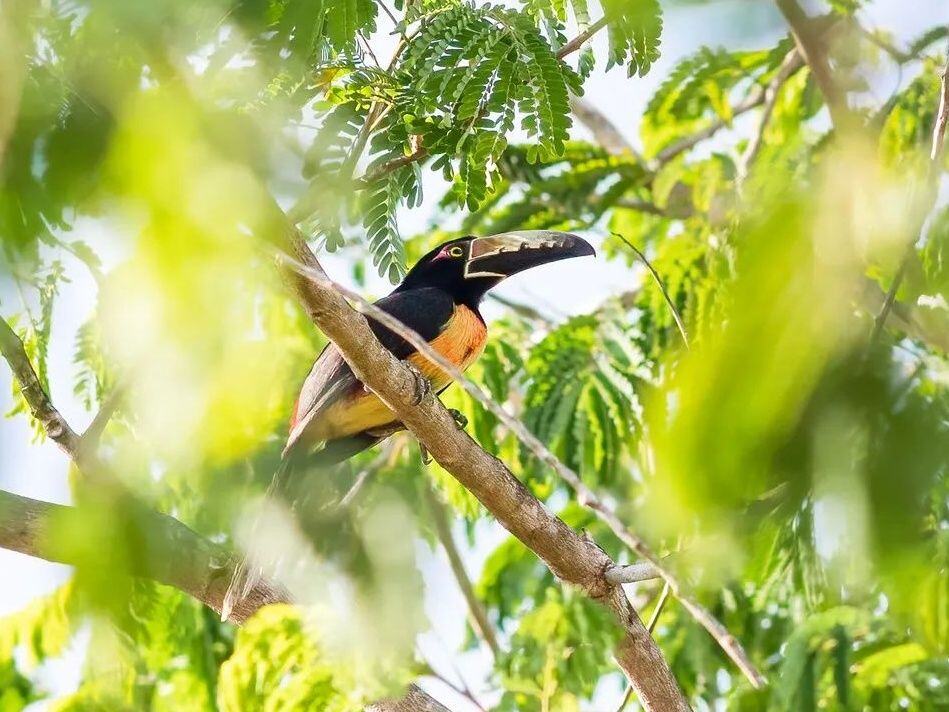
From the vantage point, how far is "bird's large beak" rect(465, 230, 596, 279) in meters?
5.04

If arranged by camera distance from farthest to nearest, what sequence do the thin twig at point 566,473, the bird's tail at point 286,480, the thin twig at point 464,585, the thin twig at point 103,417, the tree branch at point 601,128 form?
1. the tree branch at point 601,128
2. the thin twig at point 464,585
3. the bird's tail at point 286,480
4. the thin twig at point 566,473
5. the thin twig at point 103,417

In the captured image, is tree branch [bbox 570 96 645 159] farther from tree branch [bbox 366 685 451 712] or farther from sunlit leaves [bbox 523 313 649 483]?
tree branch [bbox 366 685 451 712]

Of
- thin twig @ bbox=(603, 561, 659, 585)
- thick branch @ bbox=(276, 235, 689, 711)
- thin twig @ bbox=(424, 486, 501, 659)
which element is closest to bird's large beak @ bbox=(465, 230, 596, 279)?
thin twig @ bbox=(424, 486, 501, 659)

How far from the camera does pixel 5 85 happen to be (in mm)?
1065

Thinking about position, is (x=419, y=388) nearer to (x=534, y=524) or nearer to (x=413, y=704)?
(x=534, y=524)

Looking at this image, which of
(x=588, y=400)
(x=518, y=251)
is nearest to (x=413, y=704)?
(x=588, y=400)

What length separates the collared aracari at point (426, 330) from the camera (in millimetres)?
4586

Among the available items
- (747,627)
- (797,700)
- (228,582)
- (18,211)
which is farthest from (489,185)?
(747,627)

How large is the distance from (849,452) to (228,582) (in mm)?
2859

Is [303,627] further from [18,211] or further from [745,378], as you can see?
[745,378]

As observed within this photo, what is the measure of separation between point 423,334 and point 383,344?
629 mm

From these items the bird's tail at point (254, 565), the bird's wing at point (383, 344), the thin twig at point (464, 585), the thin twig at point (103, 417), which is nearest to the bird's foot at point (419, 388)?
the bird's tail at point (254, 565)

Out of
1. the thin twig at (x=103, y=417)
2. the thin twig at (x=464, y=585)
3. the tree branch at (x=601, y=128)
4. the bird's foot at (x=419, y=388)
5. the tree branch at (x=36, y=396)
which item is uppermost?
the tree branch at (x=601, y=128)

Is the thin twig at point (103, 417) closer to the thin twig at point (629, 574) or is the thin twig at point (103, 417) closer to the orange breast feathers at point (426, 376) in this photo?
the thin twig at point (629, 574)
